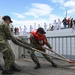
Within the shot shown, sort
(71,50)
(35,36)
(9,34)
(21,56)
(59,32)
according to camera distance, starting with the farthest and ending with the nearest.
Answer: (59,32)
(21,56)
(71,50)
(35,36)
(9,34)

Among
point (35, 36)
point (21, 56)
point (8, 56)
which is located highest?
point (35, 36)

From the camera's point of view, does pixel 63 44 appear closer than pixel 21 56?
Yes

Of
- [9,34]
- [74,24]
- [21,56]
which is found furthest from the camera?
[74,24]

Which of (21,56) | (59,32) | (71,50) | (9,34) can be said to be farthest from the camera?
(59,32)

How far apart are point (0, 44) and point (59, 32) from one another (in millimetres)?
19290

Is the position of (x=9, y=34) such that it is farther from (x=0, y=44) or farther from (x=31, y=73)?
(x=31, y=73)

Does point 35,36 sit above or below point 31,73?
above

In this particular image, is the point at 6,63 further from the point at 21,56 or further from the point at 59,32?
the point at 59,32

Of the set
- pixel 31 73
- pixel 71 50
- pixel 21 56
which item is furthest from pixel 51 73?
pixel 21 56

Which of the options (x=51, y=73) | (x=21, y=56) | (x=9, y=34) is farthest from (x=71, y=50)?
(x=9, y=34)

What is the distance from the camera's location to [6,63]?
21.1ft

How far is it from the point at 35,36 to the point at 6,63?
1587 millimetres

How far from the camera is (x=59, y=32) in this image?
2534 cm

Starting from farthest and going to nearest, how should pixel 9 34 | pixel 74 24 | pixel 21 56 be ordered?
pixel 74 24 → pixel 21 56 → pixel 9 34
